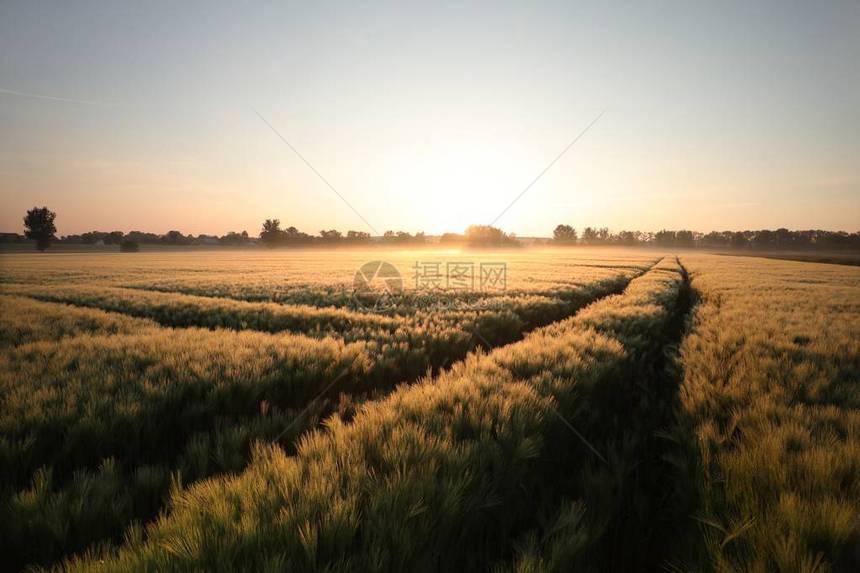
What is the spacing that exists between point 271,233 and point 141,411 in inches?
5754

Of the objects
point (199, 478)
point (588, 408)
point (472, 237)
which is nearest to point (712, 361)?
point (588, 408)

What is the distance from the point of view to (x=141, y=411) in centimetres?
337

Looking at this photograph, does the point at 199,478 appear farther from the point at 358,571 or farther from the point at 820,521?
the point at 820,521

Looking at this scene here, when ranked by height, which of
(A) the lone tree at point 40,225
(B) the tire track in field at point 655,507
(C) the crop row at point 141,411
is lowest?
(B) the tire track in field at point 655,507

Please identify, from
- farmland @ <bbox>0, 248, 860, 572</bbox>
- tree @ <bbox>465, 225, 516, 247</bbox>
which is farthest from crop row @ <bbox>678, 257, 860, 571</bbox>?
tree @ <bbox>465, 225, 516, 247</bbox>

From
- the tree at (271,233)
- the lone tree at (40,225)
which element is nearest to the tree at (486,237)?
the tree at (271,233)

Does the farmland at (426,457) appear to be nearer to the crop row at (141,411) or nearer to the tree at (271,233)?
the crop row at (141,411)

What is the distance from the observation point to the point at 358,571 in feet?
4.80

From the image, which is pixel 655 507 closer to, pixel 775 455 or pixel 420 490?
→ pixel 775 455

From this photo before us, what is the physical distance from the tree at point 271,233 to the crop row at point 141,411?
464ft

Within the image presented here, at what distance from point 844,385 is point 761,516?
3.45m

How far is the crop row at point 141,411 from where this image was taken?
213 cm

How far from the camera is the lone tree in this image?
320 ft

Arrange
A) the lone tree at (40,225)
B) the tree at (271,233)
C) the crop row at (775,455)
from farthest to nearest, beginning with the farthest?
the tree at (271,233) < the lone tree at (40,225) < the crop row at (775,455)
